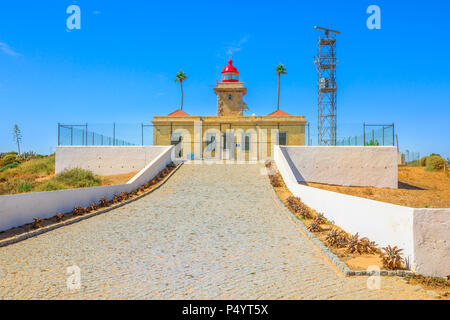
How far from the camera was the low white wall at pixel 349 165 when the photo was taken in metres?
22.2

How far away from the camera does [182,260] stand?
21.2 feet

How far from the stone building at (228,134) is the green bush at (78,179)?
11.2 metres

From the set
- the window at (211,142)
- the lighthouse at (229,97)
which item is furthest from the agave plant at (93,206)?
the lighthouse at (229,97)

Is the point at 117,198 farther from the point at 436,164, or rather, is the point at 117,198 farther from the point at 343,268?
the point at 436,164

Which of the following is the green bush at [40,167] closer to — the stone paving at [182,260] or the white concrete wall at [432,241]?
the stone paving at [182,260]

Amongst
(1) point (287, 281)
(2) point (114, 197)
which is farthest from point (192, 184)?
(1) point (287, 281)

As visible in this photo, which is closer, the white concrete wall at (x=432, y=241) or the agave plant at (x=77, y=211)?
the white concrete wall at (x=432, y=241)

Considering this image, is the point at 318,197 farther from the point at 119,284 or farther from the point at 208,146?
the point at 208,146

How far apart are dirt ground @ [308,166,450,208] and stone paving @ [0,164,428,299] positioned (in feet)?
30.2

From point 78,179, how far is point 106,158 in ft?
16.9

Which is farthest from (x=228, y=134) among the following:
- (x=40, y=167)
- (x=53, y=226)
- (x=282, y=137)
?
(x=53, y=226)

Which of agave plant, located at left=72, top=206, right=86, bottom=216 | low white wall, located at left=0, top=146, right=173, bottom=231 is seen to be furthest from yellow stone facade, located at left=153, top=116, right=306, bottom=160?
agave plant, located at left=72, top=206, right=86, bottom=216

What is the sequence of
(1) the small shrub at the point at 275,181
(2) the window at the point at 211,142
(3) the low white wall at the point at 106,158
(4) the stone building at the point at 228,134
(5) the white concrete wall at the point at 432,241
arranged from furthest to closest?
(2) the window at the point at 211,142 < (4) the stone building at the point at 228,134 < (3) the low white wall at the point at 106,158 < (1) the small shrub at the point at 275,181 < (5) the white concrete wall at the point at 432,241

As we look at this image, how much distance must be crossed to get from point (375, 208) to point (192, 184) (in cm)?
1091
